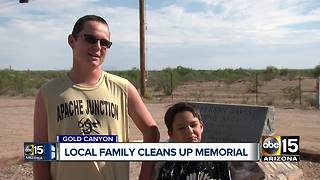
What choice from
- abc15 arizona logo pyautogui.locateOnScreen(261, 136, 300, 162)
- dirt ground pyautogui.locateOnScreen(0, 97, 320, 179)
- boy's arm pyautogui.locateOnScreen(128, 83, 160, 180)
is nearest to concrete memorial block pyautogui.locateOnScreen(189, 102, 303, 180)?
dirt ground pyautogui.locateOnScreen(0, 97, 320, 179)

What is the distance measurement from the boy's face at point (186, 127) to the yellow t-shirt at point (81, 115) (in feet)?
1.35

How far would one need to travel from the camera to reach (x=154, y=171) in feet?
9.96

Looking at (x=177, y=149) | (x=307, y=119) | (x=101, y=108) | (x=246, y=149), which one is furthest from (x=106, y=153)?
(x=307, y=119)

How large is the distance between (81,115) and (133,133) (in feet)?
33.3

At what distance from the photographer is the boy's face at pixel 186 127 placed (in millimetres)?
3043

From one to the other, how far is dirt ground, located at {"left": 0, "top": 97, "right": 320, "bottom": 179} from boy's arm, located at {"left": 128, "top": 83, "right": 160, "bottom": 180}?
5.10 meters

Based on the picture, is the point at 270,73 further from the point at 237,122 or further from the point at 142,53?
the point at 237,122

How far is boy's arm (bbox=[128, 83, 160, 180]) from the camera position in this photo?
296cm

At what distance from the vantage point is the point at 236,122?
8.45 m

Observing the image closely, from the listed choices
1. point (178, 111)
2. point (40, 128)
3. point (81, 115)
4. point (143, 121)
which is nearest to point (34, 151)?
point (40, 128)

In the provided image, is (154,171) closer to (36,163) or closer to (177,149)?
(177,149)

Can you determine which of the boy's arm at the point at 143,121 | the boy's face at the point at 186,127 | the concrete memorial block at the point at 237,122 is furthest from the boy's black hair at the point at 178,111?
the concrete memorial block at the point at 237,122

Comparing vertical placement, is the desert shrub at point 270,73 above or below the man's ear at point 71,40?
below

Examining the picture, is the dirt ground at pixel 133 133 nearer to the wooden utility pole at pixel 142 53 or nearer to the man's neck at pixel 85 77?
the wooden utility pole at pixel 142 53
